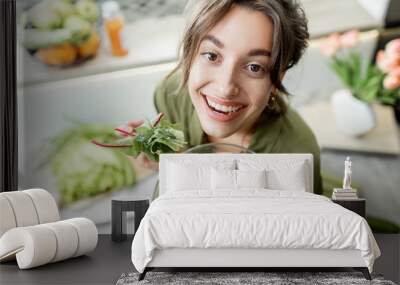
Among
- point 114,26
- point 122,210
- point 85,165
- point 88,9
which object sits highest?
point 88,9

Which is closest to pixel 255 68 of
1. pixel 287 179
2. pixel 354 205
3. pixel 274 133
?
pixel 274 133

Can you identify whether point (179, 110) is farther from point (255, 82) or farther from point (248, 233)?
point (248, 233)

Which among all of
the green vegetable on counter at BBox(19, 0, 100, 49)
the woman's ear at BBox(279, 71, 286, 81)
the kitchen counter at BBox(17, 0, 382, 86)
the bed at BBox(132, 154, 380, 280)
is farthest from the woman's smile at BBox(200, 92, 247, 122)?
the bed at BBox(132, 154, 380, 280)

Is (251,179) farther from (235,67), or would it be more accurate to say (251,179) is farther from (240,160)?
(235,67)

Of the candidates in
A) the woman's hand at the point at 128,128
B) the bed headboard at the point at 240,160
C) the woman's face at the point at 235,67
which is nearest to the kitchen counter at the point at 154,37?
the woman's face at the point at 235,67

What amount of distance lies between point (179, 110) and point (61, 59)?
1312mm

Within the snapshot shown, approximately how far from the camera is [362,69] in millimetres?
7195

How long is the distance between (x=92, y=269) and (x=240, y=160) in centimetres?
188

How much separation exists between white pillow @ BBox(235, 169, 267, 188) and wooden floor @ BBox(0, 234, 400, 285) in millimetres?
1131

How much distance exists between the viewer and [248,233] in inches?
188

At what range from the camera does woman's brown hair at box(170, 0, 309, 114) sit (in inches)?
273

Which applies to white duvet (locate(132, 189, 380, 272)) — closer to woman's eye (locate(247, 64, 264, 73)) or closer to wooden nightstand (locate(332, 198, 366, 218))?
wooden nightstand (locate(332, 198, 366, 218))

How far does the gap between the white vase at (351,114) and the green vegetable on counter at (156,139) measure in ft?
5.17

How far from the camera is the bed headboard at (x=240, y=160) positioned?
21.6ft
